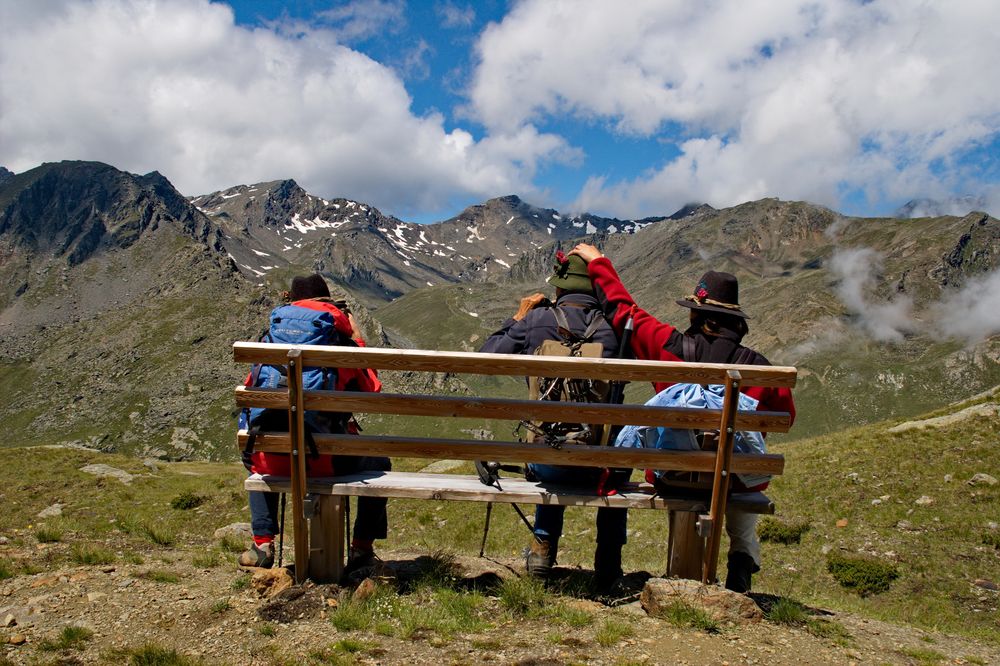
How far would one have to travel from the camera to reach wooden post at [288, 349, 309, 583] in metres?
7.28

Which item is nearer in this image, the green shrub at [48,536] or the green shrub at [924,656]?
the green shrub at [924,656]

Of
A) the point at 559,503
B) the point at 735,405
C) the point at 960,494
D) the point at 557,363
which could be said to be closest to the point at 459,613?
the point at 559,503

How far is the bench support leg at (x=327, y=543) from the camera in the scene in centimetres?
800

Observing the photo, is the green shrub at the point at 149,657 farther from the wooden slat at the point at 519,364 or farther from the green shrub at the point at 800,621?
the green shrub at the point at 800,621

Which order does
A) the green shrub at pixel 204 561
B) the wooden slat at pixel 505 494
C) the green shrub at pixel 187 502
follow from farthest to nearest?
1. the green shrub at pixel 187 502
2. the green shrub at pixel 204 561
3. the wooden slat at pixel 505 494

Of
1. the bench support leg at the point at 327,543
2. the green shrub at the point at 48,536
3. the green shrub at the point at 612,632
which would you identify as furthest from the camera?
the green shrub at the point at 48,536

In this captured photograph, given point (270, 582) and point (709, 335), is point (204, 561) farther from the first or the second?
point (709, 335)

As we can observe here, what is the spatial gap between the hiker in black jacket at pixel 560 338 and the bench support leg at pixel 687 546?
0.68m

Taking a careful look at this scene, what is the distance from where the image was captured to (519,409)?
7.25m

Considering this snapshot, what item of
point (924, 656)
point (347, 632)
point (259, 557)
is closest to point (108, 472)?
point (259, 557)

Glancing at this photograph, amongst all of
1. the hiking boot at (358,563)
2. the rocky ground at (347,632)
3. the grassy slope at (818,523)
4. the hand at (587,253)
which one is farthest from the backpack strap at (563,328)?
the grassy slope at (818,523)

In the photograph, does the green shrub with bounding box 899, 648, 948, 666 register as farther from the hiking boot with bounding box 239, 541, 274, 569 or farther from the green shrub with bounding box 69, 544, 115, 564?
the green shrub with bounding box 69, 544, 115, 564

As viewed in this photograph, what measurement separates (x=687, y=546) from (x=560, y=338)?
283 cm

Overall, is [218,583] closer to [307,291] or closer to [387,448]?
[387,448]
